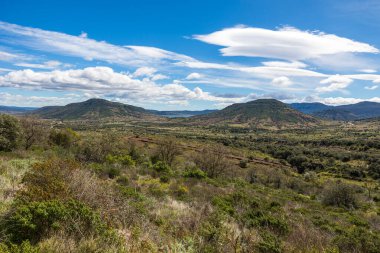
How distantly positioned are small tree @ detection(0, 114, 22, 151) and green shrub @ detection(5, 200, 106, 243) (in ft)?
96.5

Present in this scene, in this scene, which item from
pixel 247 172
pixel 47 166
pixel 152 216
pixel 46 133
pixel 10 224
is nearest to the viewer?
pixel 10 224

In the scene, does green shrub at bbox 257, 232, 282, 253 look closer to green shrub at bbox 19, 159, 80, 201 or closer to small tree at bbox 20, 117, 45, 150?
green shrub at bbox 19, 159, 80, 201

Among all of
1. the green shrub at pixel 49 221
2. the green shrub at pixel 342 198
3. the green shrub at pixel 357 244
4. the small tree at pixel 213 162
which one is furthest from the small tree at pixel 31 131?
the green shrub at pixel 357 244

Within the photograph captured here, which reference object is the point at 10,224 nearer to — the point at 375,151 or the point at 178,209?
the point at 178,209

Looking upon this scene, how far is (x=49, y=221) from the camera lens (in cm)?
652

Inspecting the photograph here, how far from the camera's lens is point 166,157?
51562 mm

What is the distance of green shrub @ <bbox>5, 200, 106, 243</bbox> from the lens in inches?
242

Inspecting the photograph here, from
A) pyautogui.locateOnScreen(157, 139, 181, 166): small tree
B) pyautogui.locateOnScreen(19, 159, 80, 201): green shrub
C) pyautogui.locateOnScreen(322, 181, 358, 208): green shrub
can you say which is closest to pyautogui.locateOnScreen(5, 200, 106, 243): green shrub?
pyautogui.locateOnScreen(19, 159, 80, 201): green shrub

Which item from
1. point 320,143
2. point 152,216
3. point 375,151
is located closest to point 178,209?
point 152,216

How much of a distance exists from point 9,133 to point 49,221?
32131 millimetres

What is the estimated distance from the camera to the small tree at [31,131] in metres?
42.3

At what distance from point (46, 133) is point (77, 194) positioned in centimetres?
4303

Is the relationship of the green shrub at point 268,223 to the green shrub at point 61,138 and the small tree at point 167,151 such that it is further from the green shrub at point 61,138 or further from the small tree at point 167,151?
the green shrub at point 61,138

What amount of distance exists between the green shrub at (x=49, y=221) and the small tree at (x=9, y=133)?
29.4 m
